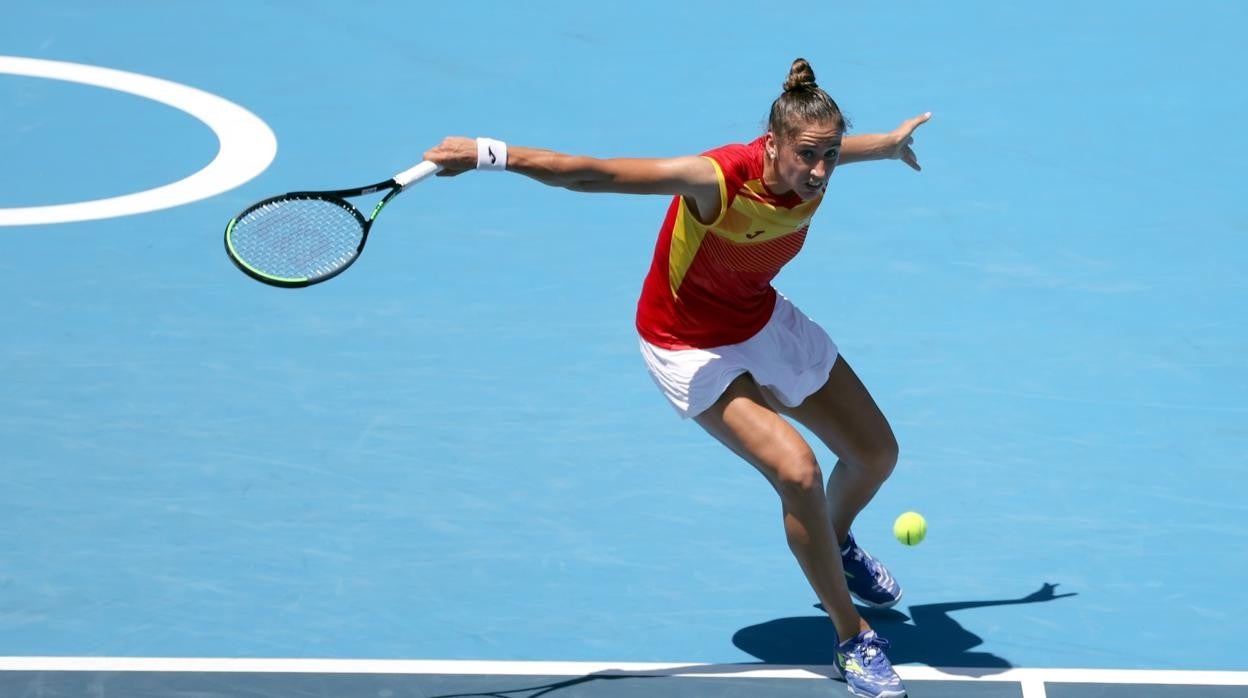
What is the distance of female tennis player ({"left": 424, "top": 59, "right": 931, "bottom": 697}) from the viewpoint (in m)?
6.11

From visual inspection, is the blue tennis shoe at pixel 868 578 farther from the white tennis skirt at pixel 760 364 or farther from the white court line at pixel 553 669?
the white tennis skirt at pixel 760 364

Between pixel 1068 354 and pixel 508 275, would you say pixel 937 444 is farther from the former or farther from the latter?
pixel 508 275

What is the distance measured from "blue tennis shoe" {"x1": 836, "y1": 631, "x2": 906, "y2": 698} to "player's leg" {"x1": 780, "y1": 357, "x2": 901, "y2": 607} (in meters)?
0.52

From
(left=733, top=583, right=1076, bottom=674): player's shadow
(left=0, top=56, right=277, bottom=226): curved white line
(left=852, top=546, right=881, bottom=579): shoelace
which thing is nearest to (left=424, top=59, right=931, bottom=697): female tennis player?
(left=852, top=546, right=881, bottom=579): shoelace

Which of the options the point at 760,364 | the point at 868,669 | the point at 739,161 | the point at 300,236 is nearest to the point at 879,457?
the point at 760,364

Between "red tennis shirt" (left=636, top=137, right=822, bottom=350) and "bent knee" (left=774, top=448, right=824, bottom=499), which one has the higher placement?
"red tennis shirt" (left=636, top=137, right=822, bottom=350)

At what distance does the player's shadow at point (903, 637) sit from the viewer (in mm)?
6723

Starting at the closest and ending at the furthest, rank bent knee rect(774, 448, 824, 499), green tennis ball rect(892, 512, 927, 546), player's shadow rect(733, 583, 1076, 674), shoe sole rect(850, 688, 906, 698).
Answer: bent knee rect(774, 448, 824, 499) < shoe sole rect(850, 688, 906, 698) < player's shadow rect(733, 583, 1076, 674) < green tennis ball rect(892, 512, 927, 546)

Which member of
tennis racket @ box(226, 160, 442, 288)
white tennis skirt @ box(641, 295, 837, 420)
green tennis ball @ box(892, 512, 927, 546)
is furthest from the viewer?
green tennis ball @ box(892, 512, 927, 546)

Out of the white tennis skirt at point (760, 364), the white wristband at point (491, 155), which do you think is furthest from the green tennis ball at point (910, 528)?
the white wristband at point (491, 155)

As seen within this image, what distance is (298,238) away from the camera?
246 inches

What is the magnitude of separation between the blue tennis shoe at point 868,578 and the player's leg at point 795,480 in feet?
1.66

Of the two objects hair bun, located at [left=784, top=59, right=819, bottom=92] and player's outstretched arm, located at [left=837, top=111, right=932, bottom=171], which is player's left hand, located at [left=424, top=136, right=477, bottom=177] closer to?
hair bun, located at [left=784, top=59, right=819, bottom=92]

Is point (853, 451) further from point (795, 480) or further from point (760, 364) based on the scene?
point (795, 480)
